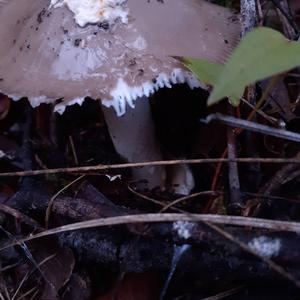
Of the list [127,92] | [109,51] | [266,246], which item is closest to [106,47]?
[109,51]

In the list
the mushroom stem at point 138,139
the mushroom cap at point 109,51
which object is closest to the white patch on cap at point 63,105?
the mushroom cap at point 109,51

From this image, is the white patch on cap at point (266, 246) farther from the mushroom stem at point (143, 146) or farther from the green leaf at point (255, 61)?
the mushroom stem at point (143, 146)

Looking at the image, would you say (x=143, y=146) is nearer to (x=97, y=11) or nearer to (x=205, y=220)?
(x=97, y=11)

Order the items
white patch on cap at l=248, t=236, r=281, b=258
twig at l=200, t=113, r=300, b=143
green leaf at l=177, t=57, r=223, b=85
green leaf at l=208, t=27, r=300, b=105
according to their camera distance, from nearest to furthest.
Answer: green leaf at l=208, t=27, r=300, b=105 < white patch on cap at l=248, t=236, r=281, b=258 < green leaf at l=177, t=57, r=223, b=85 < twig at l=200, t=113, r=300, b=143

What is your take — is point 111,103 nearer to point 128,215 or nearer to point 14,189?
point 128,215

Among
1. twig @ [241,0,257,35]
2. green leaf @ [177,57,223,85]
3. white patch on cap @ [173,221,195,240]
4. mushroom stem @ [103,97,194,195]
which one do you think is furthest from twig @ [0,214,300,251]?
twig @ [241,0,257,35]

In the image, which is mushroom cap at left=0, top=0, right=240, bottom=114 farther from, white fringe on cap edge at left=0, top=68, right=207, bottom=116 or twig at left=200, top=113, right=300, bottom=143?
twig at left=200, top=113, right=300, bottom=143
